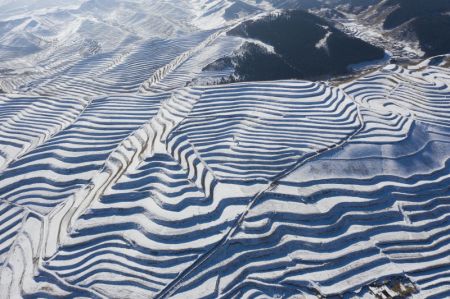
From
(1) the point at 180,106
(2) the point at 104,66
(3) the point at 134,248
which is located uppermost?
(2) the point at 104,66

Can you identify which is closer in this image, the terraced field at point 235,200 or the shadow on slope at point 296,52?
the terraced field at point 235,200

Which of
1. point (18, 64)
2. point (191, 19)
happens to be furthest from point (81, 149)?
point (191, 19)

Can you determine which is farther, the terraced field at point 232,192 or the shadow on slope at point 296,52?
the shadow on slope at point 296,52

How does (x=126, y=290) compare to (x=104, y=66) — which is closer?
(x=126, y=290)

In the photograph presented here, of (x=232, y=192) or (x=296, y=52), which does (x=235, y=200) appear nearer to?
(x=232, y=192)

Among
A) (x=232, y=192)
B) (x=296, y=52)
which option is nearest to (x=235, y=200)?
(x=232, y=192)

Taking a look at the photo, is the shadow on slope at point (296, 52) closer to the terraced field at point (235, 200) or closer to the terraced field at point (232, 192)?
the terraced field at point (232, 192)

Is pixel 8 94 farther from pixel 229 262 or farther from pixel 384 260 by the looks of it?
pixel 384 260

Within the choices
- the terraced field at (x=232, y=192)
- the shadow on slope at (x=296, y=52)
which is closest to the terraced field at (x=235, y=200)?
the terraced field at (x=232, y=192)

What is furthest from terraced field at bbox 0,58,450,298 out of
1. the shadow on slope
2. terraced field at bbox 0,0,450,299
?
the shadow on slope
